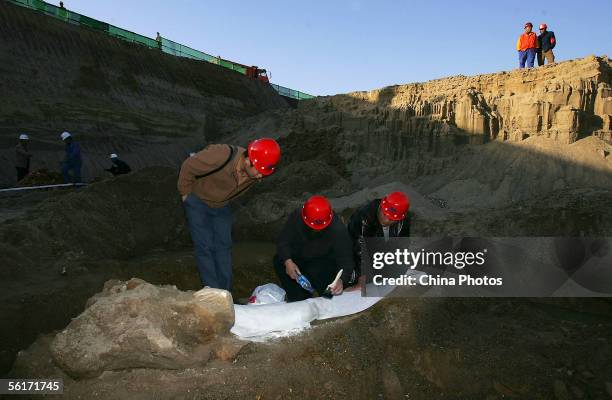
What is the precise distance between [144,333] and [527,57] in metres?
12.4

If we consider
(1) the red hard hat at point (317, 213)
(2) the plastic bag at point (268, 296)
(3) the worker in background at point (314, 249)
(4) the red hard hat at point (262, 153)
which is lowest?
(2) the plastic bag at point (268, 296)

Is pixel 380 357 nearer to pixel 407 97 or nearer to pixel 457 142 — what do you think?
pixel 457 142

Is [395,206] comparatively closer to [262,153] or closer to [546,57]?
[262,153]

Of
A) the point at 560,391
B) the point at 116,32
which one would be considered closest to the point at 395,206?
the point at 560,391

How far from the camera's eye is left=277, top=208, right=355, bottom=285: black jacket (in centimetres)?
381

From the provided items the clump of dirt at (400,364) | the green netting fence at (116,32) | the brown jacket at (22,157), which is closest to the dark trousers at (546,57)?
the clump of dirt at (400,364)

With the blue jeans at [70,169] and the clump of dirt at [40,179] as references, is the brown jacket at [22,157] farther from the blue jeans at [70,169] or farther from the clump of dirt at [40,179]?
the blue jeans at [70,169]

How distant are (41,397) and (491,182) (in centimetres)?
956

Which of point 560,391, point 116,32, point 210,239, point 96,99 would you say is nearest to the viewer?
point 560,391

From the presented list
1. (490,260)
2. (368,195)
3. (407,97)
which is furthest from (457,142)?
(490,260)

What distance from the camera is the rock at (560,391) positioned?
2.92 meters

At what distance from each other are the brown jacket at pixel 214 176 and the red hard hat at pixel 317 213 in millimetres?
562

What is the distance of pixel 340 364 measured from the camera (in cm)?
282

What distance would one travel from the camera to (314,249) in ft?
13.0
